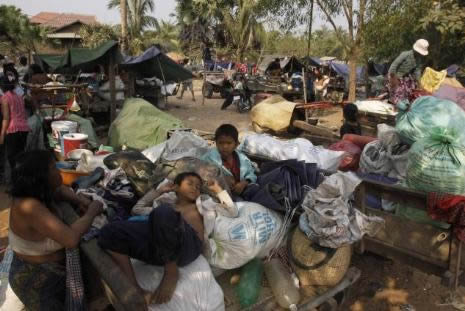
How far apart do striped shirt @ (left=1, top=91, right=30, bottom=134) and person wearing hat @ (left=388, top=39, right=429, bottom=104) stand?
212 inches

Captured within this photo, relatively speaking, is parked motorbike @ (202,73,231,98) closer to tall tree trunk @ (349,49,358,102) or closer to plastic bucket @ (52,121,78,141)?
tall tree trunk @ (349,49,358,102)

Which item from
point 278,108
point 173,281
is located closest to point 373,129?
point 278,108

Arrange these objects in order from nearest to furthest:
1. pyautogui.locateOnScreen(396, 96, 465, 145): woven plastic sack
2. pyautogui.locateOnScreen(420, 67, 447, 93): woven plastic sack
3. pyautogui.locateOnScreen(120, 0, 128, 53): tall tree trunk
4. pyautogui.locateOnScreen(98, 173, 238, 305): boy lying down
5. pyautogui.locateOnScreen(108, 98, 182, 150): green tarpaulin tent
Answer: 1. pyautogui.locateOnScreen(98, 173, 238, 305): boy lying down
2. pyautogui.locateOnScreen(396, 96, 465, 145): woven plastic sack
3. pyautogui.locateOnScreen(420, 67, 447, 93): woven plastic sack
4. pyautogui.locateOnScreen(108, 98, 182, 150): green tarpaulin tent
5. pyautogui.locateOnScreen(120, 0, 128, 53): tall tree trunk

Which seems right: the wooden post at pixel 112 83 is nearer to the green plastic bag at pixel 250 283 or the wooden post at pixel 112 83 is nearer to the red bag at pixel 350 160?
the red bag at pixel 350 160

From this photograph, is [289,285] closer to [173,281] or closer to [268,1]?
[173,281]

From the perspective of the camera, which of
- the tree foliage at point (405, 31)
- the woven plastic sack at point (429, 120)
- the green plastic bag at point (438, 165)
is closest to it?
the green plastic bag at point (438, 165)

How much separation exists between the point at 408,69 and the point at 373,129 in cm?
166

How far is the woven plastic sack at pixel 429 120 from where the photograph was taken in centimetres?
308

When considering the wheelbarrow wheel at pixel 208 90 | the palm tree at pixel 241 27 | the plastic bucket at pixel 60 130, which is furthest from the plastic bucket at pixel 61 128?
the palm tree at pixel 241 27

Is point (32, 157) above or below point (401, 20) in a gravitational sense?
below

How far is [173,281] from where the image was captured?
194 cm

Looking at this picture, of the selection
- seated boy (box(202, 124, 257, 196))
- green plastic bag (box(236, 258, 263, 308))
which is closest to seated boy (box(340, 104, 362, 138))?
seated boy (box(202, 124, 257, 196))

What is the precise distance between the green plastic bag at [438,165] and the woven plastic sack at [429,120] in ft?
1.19

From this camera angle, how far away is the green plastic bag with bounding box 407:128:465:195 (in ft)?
8.36
